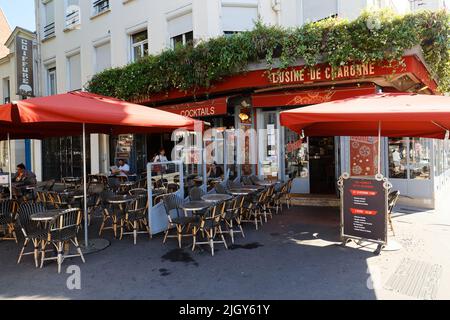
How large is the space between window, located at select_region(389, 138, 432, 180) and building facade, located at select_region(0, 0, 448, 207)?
0.03 metres

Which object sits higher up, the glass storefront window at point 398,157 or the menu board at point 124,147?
the menu board at point 124,147

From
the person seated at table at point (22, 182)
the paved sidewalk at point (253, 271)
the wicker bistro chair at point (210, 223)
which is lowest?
the paved sidewalk at point (253, 271)

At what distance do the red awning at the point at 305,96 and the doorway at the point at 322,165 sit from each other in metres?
1.55

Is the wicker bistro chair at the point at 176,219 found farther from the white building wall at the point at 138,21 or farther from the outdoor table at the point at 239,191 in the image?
the white building wall at the point at 138,21

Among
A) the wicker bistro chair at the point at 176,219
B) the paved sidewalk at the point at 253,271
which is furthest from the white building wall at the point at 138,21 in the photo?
the paved sidewalk at the point at 253,271

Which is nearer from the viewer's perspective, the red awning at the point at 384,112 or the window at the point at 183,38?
the red awning at the point at 384,112

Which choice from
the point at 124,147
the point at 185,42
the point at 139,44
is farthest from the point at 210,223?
the point at 139,44

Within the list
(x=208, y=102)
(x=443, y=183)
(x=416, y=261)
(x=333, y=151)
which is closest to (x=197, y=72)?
(x=208, y=102)

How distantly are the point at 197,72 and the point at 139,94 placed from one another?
2800 millimetres

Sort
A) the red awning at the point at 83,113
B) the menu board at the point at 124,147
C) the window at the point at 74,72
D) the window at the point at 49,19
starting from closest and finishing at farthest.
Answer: the red awning at the point at 83,113, the menu board at the point at 124,147, the window at the point at 74,72, the window at the point at 49,19

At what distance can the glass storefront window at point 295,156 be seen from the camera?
999 cm

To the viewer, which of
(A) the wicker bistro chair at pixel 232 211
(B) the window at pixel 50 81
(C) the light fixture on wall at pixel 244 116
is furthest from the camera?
(B) the window at pixel 50 81

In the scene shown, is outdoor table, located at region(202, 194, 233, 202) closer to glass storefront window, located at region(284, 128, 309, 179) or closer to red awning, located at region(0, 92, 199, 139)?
red awning, located at region(0, 92, 199, 139)
